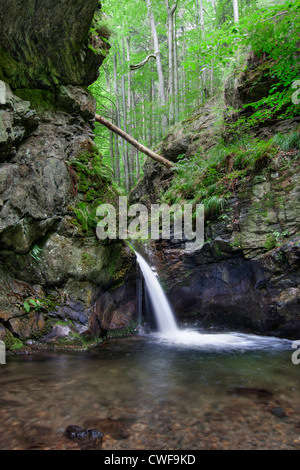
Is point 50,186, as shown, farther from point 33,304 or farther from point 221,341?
point 221,341

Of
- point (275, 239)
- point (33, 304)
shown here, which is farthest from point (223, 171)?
point (33, 304)

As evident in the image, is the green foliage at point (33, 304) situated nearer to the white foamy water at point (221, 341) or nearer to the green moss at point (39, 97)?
the white foamy water at point (221, 341)

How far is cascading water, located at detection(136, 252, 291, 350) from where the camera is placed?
5.57 m

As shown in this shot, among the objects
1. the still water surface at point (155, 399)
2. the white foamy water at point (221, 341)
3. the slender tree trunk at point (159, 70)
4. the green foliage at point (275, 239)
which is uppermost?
the slender tree trunk at point (159, 70)

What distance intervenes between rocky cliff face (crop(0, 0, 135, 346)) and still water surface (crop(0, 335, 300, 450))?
1041mm

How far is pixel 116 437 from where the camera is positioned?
2.35m

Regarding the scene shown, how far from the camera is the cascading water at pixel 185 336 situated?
5566mm

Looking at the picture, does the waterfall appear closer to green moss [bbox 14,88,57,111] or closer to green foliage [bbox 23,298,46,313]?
green foliage [bbox 23,298,46,313]

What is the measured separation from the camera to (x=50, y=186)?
5.80m

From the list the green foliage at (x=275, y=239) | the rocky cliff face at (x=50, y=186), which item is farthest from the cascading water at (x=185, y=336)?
the green foliage at (x=275, y=239)

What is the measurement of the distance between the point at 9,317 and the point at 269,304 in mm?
5340

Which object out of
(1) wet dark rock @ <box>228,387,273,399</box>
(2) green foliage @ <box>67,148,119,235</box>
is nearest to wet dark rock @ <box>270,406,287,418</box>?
(1) wet dark rock @ <box>228,387,273,399</box>

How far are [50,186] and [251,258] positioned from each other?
16.1ft
